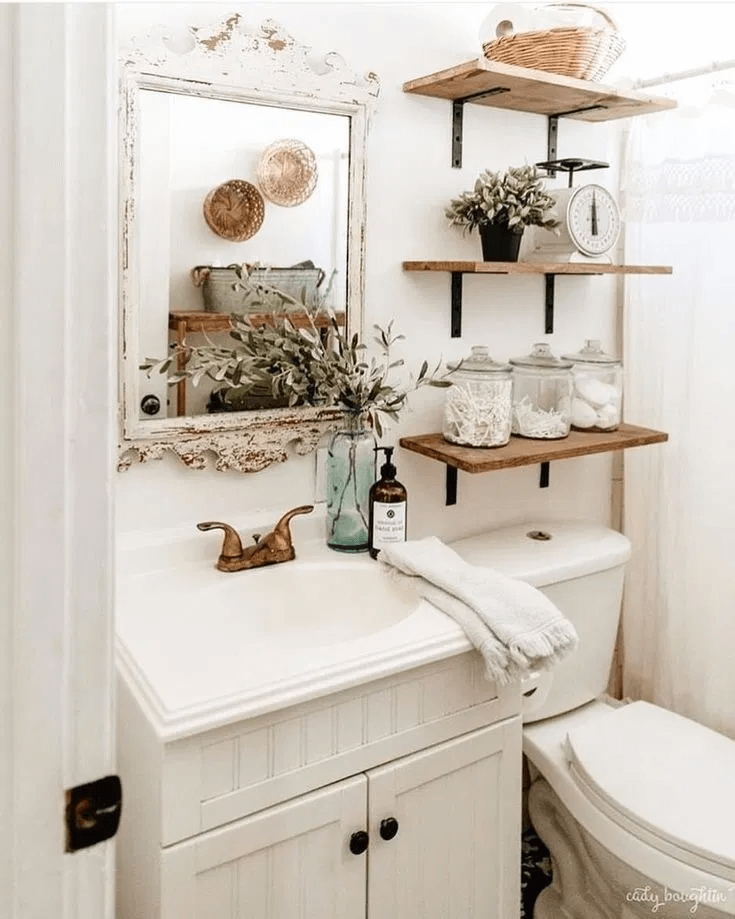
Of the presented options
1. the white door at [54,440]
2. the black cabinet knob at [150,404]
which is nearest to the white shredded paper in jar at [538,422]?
the black cabinet knob at [150,404]

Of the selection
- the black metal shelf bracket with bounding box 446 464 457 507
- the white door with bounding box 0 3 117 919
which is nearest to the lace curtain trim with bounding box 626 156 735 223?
the black metal shelf bracket with bounding box 446 464 457 507

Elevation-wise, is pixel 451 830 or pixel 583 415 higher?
pixel 583 415

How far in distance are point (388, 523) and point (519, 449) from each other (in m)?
0.33

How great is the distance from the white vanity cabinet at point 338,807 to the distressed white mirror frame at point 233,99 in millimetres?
515

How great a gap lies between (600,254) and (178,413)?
0.97m

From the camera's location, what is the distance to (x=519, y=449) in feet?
5.76

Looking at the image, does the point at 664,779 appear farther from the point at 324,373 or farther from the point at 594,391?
the point at 324,373

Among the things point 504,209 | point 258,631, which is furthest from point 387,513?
point 504,209

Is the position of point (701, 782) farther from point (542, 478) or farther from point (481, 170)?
point (481, 170)

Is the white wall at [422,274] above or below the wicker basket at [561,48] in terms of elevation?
below

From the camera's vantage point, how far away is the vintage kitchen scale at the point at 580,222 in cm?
183

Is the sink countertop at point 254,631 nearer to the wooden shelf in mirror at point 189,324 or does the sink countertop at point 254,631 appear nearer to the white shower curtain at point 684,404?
the wooden shelf in mirror at point 189,324

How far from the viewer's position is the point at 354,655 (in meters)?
1.23

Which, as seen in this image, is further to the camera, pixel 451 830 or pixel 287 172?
pixel 287 172
